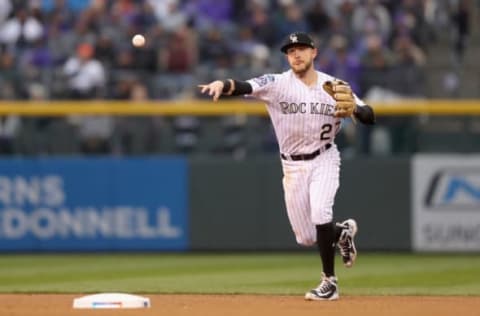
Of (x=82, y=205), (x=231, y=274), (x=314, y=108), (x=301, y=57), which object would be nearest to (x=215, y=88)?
(x=301, y=57)

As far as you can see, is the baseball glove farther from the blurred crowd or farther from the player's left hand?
the blurred crowd

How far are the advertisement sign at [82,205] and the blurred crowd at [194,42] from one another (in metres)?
0.51

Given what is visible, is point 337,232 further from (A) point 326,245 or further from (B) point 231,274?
(B) point 231,274

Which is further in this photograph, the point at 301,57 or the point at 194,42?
the point at 194,42

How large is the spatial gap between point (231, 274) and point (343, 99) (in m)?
3.61

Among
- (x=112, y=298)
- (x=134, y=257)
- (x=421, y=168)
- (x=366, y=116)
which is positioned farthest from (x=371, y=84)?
(x=112, y=298)

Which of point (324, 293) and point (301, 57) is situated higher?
point (301, 57)

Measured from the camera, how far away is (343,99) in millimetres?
8961

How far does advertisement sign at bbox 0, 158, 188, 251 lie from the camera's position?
15000 millimetres

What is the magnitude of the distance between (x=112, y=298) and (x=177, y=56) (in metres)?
7.91

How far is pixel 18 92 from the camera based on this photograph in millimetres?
15250

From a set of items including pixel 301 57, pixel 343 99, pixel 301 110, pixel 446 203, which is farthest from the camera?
pixel 446 203

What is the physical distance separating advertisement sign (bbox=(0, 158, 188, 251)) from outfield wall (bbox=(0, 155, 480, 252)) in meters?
0.01

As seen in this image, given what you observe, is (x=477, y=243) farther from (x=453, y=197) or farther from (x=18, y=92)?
(x=18, y=92)
